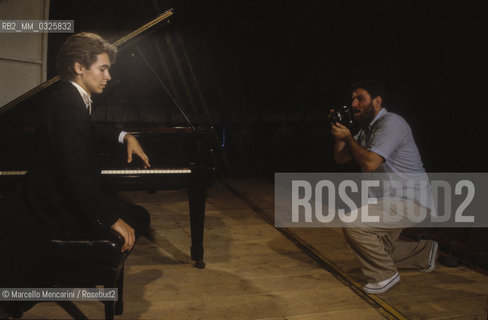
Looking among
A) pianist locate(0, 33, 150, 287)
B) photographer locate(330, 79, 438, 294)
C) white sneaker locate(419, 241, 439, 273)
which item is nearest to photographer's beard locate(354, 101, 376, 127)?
photographer locate(330, 79, 438, 294)

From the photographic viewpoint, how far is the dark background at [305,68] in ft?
20.8

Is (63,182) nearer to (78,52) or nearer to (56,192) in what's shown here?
(56,192)

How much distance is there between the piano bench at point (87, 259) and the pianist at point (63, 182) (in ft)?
0.16

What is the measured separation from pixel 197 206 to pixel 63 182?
113 cm

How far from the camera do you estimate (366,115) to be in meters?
2.60

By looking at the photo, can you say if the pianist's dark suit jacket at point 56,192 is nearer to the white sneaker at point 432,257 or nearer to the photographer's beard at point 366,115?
the photographer's beard at point 366,115

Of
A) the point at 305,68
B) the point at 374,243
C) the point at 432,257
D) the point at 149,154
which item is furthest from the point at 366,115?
the point at 305,68

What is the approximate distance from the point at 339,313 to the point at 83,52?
6.30ft

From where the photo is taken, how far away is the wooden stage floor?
2.10m

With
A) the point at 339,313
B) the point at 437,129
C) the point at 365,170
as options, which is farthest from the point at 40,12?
the point at 437,129

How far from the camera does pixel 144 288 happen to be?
235cm

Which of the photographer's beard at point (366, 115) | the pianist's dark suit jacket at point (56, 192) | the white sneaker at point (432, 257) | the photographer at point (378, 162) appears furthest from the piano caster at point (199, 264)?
the white sneaker at point (432, 257)

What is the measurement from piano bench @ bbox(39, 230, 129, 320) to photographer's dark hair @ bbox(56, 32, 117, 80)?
747 millimetres

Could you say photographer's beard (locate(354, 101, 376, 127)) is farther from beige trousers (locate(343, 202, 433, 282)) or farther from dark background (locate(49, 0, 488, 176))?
dark background (locate(49, 0, 488, 176))
